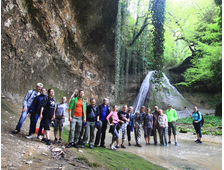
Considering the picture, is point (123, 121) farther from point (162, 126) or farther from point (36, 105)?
point (36, 105)

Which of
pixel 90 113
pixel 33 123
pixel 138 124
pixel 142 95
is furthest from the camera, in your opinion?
pixel 142 95

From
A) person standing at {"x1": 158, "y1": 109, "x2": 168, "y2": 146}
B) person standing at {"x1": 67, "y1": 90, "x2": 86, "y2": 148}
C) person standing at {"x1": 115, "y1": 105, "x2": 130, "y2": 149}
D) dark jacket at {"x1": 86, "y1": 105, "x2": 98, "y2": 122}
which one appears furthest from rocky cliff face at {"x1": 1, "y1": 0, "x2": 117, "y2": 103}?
person standing at {"x1": 158, "y1": 109, "x2": 168, "y2": 146}

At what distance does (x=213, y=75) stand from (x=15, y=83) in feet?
53.2

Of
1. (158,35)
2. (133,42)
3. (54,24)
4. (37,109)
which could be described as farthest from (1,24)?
(133,42)

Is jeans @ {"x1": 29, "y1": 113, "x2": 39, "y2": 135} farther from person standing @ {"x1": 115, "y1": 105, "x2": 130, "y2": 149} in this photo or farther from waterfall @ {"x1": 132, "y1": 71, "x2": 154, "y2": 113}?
waterfall @ {"x1": 132, "y1": 71, "x2": 154, "y2": 113}

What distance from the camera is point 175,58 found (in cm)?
2598

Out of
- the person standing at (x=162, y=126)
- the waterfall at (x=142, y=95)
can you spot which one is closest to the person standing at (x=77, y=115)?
the person standing at (x=162, y=126)

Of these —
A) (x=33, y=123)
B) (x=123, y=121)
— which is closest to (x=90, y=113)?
(x=123, y=121)

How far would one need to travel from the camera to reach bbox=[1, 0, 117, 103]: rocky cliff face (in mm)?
7934

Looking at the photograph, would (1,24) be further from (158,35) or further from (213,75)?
(213,75)

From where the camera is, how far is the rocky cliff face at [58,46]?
7934mm

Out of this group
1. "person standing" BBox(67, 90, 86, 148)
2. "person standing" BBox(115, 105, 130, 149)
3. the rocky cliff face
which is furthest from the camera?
the rocky cliff face

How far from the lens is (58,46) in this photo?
12.4 meters

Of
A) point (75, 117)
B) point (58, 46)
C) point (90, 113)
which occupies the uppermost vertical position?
point (58, 46)
